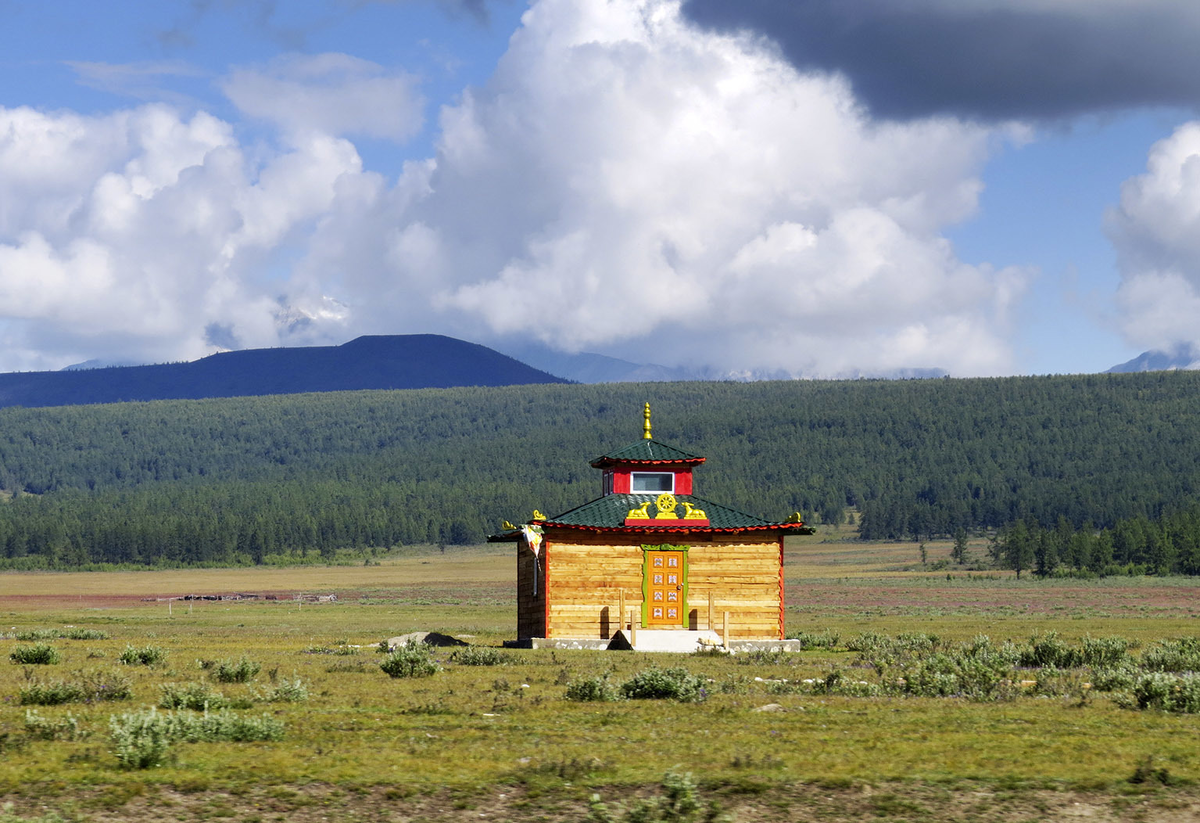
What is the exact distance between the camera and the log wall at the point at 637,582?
3922 centimetres

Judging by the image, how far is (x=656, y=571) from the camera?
131 feet

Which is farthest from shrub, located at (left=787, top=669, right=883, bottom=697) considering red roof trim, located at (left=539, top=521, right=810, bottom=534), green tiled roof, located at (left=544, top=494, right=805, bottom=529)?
red roof trim, located at (left=539, top=521, right=810, bottom=534)

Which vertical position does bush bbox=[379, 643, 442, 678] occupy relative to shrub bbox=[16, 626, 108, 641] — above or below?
above

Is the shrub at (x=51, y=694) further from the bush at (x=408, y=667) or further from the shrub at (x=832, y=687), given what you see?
the shrub at (x=832, y=687)

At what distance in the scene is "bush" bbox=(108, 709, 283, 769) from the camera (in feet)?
49.5

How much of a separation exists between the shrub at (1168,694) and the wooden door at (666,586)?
62.5 feet

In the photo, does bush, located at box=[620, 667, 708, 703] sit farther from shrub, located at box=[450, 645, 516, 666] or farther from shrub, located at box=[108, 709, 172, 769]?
shrub, located at box=[450, 645, 516, 666]

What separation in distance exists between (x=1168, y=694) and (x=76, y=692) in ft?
57.3

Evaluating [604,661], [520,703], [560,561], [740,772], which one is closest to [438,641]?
[560,561]

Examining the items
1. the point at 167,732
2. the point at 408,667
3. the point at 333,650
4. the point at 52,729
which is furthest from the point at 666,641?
the point at 52,729

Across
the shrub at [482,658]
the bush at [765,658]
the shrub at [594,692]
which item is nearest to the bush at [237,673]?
the shrub at [482,658]

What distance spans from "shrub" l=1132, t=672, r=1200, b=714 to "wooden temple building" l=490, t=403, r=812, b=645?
17946mm

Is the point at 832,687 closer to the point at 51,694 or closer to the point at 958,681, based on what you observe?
the point at 958,681

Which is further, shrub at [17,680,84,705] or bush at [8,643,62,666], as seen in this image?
bush at [8,643,62,666]
